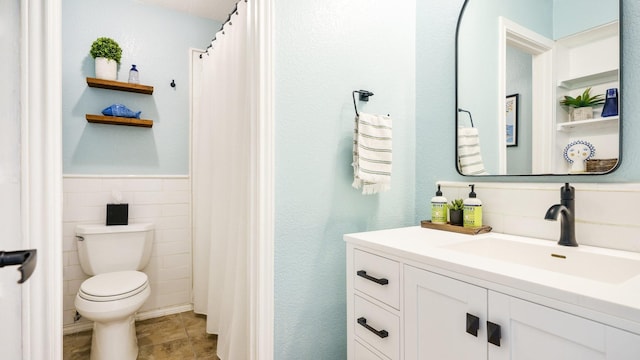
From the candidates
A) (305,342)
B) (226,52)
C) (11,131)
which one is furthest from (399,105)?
(11,131)

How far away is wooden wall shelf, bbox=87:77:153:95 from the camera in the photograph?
213cm

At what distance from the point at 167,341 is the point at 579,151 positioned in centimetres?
248

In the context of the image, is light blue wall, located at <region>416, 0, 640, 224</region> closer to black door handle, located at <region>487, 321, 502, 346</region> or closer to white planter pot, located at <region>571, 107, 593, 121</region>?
white planter pot, located at <region>571, 107, 593, 121</region>

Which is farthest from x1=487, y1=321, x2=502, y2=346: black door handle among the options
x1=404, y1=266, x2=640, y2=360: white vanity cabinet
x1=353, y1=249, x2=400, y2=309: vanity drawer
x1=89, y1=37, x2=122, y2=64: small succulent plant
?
x1=89, y1=37, x2=122, y2=64: small succulent plant

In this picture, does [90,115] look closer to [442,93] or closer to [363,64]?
[363,64]

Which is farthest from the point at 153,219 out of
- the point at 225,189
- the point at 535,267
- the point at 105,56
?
the point at 535,267

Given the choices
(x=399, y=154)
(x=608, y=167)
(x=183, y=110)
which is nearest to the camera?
(x=608, y=167)

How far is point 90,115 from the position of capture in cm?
213

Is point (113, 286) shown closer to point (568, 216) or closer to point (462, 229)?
point (462, 229)

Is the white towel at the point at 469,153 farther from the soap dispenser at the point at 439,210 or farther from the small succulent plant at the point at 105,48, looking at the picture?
the small succulent plant at the point at 105,48

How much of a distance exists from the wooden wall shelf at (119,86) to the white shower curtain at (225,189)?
17.0 inches

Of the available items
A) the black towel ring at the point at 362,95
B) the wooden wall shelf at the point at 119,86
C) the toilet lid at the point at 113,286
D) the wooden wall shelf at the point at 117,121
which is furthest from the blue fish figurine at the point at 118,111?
the black towel ring at the point at 362,95

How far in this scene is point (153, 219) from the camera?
94.3 inches

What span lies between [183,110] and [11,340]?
198 centimetres
